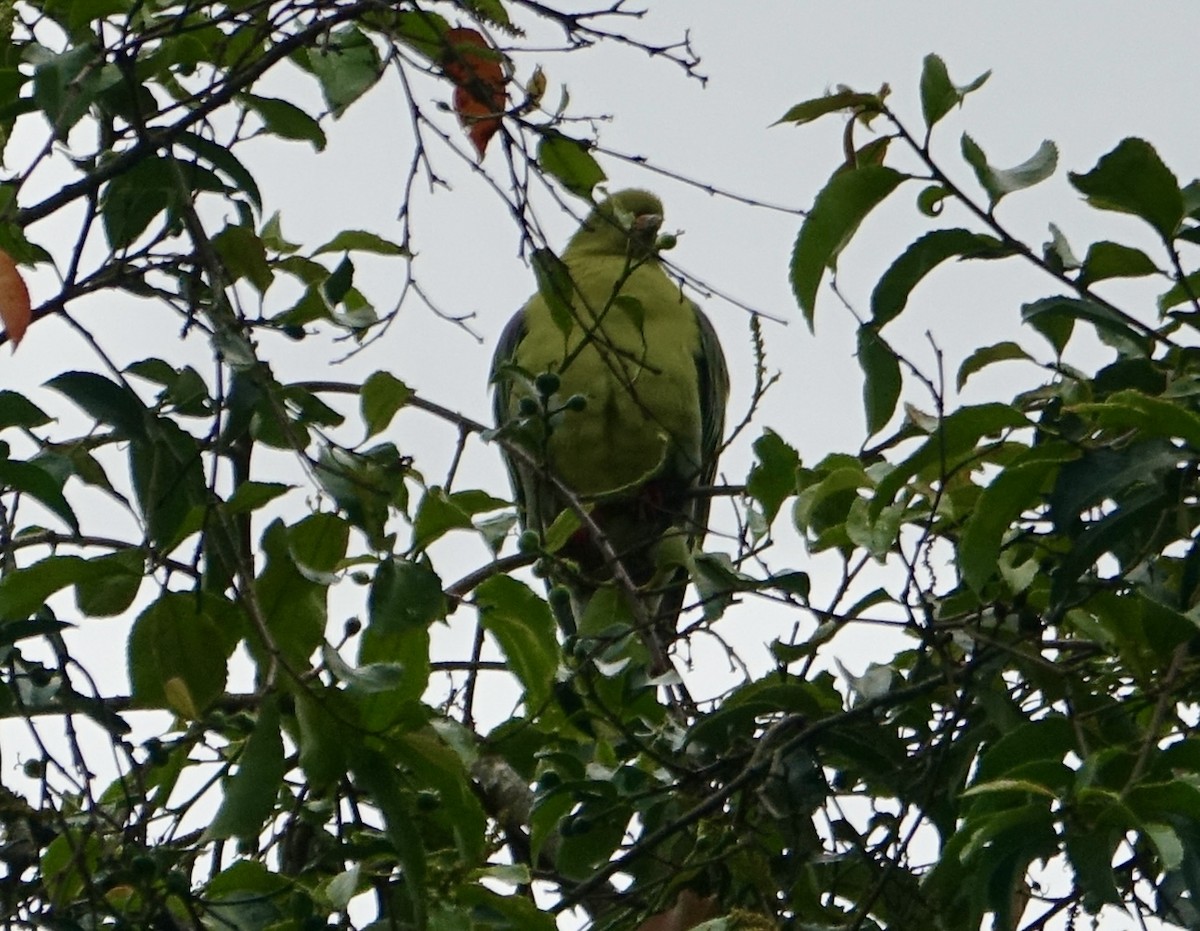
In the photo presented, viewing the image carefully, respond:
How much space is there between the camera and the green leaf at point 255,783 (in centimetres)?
158

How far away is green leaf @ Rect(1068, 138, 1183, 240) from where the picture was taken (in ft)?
4.98

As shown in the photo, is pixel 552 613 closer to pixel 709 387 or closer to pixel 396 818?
pixel 396 818

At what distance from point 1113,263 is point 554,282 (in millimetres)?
649

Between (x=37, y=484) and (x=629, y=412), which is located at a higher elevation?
(x=629, y=412)

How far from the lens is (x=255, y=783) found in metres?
1.59

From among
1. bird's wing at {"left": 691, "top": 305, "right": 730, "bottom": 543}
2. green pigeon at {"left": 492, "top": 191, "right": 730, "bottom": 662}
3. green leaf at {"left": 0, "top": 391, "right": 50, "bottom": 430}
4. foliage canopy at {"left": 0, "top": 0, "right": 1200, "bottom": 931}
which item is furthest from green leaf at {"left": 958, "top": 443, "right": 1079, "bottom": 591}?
bird's wing at {"left": 691, "top": 305, "right": 730, "bottom": 543}

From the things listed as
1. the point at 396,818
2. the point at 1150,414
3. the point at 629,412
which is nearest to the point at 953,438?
the point at 1150,414

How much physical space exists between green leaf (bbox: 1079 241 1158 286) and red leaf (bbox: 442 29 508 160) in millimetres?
683

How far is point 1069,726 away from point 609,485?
8.62 ft

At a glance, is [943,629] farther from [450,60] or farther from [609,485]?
[609,485]

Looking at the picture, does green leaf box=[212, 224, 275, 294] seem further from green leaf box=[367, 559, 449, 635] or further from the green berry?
green leaf box=[367, 559, 449, 635]

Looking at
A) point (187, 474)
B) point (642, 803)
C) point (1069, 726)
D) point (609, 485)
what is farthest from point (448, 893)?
point (609, 485)

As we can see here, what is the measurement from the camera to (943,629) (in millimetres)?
1789

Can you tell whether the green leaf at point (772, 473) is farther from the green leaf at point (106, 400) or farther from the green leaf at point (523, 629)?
the green leaf at point (106, 400)
